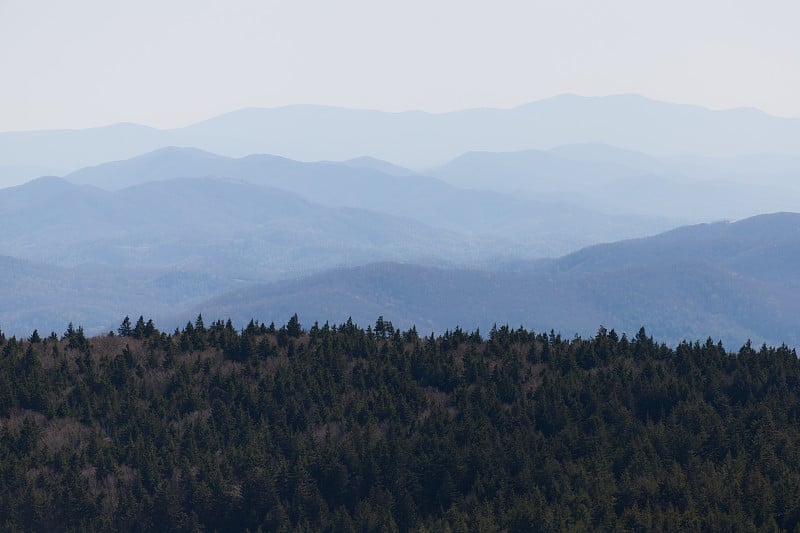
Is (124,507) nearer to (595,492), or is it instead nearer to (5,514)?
(5,514)

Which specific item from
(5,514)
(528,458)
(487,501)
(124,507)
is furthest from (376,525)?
(5,514)

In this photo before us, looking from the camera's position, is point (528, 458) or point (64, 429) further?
point (64, 429)

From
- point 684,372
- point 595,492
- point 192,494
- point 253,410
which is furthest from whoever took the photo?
point 684,372

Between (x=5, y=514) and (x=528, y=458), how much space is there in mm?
27448

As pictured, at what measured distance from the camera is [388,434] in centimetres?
6462

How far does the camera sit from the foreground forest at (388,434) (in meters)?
54.9

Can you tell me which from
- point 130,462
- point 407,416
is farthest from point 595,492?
point 130,462

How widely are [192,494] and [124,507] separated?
356 centimetres

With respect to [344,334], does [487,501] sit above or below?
below

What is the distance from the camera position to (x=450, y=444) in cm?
6225

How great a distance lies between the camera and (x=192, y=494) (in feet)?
193

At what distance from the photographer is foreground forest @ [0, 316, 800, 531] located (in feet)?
180

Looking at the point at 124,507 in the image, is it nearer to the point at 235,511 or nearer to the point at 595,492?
the point at 235,511

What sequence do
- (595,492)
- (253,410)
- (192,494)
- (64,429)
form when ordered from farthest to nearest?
(253,410)
(64,429)
(192,494)
(595,492)
